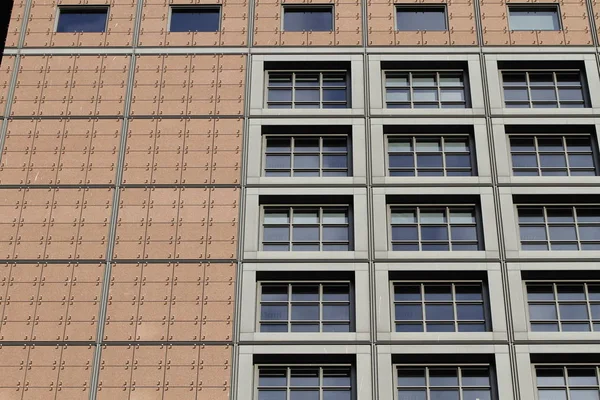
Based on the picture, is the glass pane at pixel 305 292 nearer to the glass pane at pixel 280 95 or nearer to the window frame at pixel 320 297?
the window frame at pixel 320 297

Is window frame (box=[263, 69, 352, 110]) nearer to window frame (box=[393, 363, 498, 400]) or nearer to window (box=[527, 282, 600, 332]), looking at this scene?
window (box=[527, 282, 600, 332])

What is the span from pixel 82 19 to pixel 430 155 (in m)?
15.6

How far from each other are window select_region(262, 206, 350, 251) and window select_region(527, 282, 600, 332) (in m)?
6.80

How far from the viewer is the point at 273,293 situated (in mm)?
30812

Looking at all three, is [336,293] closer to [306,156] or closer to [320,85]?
[306,156]

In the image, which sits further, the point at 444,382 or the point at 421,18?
the point at 421,18

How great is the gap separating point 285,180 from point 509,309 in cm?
924

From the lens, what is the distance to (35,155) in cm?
3309

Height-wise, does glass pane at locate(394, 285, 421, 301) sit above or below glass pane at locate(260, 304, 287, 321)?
above

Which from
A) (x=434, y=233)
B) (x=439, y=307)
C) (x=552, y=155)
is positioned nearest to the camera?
(x=439, y=307)

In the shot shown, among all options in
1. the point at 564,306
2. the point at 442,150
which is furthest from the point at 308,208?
the point at 564,306

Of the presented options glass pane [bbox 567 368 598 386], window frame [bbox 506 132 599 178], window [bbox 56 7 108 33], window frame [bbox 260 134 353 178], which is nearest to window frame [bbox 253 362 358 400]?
glass pane [bbox 567 368 598 386]

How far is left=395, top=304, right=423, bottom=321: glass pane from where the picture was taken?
29984 millimetres

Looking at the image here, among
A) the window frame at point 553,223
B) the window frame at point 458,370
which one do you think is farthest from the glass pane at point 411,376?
the window frame at point 553,223
